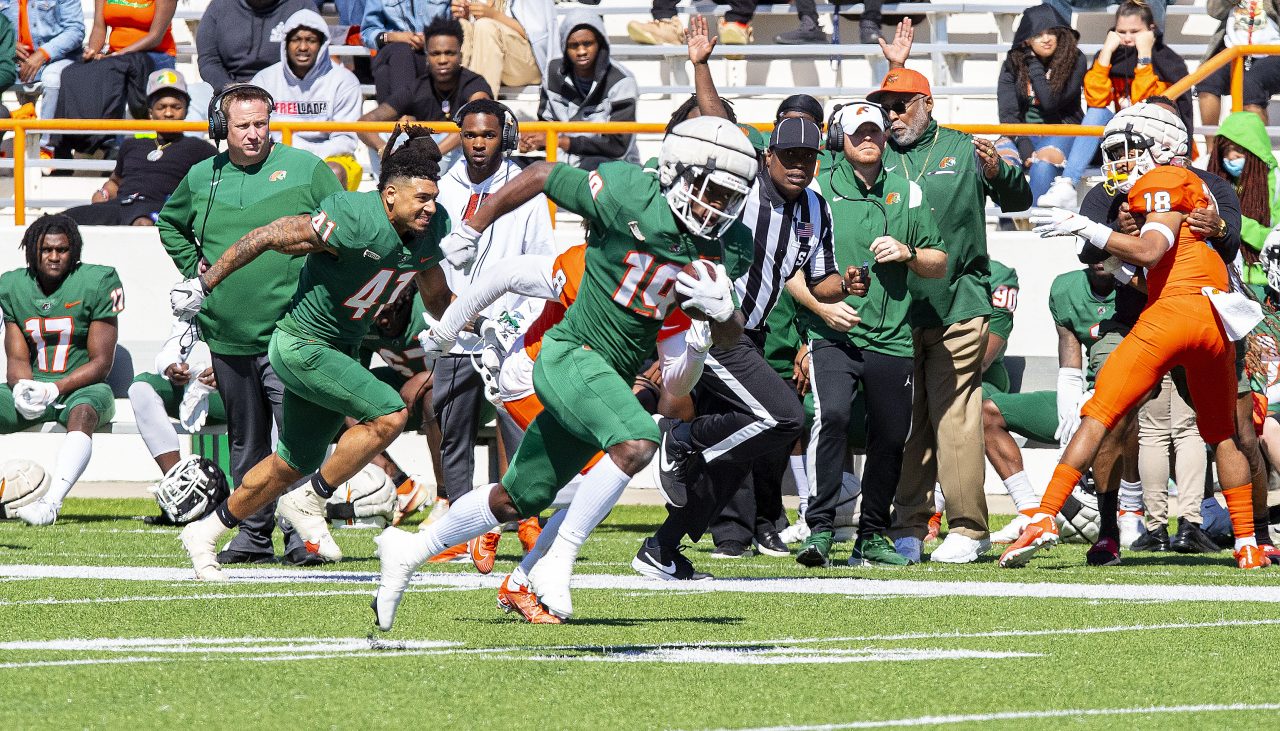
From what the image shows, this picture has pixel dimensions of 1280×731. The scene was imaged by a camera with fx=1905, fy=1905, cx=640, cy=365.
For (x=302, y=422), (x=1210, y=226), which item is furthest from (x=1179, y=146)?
(x=302, y=422)

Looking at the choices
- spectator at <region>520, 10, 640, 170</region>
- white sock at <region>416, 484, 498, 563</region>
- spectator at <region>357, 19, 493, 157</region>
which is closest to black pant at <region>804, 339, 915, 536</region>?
white sock at <region>416, 484, 498, 563</region>

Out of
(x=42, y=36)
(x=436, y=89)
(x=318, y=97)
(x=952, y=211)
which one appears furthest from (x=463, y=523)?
(x=42, y=36)

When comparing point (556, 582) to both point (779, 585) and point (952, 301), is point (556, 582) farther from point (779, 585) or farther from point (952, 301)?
point (952, 301)

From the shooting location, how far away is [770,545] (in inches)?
365

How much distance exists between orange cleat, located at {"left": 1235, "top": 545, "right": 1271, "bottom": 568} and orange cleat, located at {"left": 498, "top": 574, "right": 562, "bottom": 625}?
12.0ft

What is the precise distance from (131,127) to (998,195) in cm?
694

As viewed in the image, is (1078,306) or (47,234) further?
(47,234)

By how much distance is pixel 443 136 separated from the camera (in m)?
12.9

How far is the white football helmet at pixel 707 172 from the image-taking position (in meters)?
5.67

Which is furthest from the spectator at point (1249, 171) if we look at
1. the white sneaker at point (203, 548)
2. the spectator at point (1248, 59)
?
the white sneaker at point (203, 548)

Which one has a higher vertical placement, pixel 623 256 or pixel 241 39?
pixel 241 39

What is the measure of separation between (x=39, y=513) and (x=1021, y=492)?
526 centimetres

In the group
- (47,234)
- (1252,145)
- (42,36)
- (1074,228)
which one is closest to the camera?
(1074,228)

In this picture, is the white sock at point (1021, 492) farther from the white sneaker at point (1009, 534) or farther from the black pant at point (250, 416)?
the black pant at point (250, 416)
